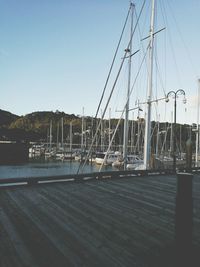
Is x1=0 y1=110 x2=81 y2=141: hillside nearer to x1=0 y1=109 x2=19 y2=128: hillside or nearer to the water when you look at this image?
x1=0 y1=109 x2=19 y2=128: hillside

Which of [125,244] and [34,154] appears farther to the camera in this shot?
[34,154]

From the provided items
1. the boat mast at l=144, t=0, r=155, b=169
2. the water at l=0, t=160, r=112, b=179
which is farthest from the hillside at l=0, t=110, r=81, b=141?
the boat mast at l=144, t=0, r=155, b=169

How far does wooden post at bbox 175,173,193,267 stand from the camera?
3.04m

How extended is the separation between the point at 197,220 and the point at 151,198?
2270mm

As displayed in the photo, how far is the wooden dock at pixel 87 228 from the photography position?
365cm

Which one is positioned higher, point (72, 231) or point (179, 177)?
point (179, 177)

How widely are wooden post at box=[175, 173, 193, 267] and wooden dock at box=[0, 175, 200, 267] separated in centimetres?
58

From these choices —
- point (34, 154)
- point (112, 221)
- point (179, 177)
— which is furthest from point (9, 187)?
point (34, 154)

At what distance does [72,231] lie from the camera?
470 centimetres

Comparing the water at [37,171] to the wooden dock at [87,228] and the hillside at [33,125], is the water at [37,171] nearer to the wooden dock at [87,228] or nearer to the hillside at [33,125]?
the wooden dock at [87,228]

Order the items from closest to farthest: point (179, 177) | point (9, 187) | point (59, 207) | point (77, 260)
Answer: point (179, 177) → point (77, 260) → point (59, 207) → point (9, 187)

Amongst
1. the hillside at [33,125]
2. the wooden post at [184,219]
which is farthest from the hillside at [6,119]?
the wooden post at [184,219]

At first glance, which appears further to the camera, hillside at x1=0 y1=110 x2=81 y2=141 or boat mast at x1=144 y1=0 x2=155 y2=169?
hillside at x1=0 y1=110 x2=81 y2=141

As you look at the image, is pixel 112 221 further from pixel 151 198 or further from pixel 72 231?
pixel 151 198
